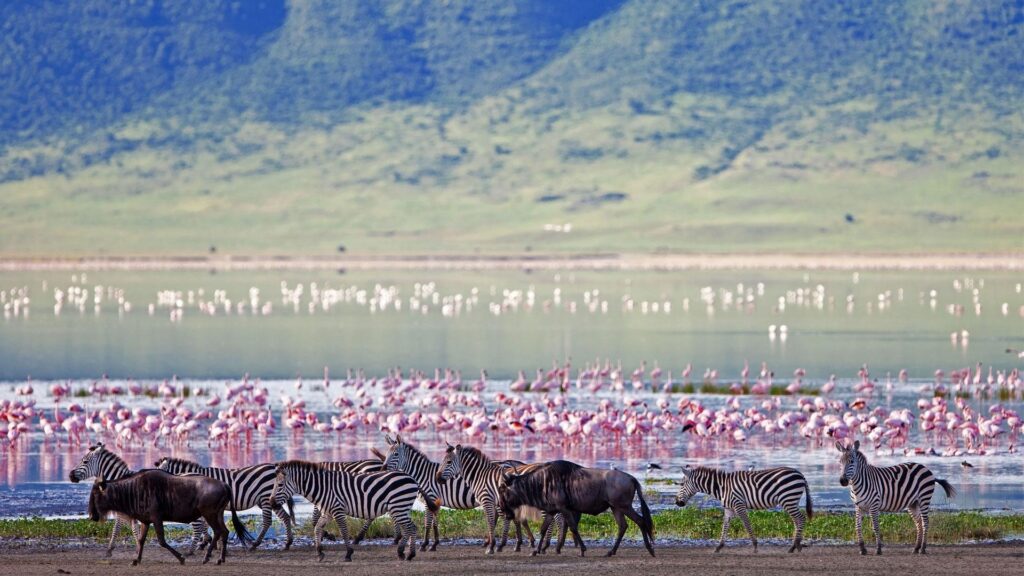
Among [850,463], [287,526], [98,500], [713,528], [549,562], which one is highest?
[850,463]

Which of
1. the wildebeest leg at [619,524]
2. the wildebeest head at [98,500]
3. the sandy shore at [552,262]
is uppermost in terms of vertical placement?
the sandy shore at [552,262]

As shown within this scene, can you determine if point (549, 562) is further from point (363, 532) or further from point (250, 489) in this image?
point (250, 489)

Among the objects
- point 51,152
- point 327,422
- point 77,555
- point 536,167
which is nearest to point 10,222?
point 51,152

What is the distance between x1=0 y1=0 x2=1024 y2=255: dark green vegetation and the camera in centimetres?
11488

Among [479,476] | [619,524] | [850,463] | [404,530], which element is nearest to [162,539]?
[404,530]

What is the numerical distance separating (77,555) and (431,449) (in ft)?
29.7

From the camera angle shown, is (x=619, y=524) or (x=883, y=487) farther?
(x=883, y=487)

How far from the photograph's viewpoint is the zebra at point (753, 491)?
15211mm

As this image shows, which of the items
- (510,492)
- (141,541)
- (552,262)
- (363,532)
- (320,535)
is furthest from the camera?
(552,262)

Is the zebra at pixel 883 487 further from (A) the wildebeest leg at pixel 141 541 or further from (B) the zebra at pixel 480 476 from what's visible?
(A) the wildebeest leg at pixel 141 541

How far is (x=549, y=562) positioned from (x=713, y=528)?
2386 millimetres

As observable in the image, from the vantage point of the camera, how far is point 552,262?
103 m

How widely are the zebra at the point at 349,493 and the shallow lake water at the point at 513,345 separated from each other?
402cm

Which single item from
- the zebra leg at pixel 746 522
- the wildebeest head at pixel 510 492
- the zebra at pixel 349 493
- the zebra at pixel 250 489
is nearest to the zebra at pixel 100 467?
the zebra at pixel 250 489
